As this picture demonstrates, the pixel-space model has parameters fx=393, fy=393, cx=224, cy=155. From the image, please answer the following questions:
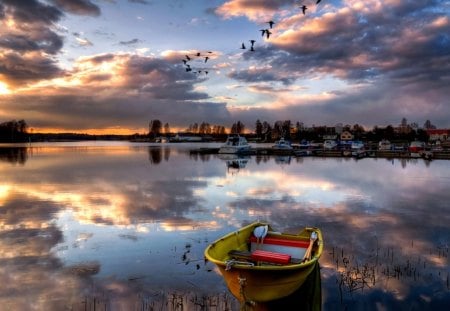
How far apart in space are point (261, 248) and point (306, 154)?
69.7 m

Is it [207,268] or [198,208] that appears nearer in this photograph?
[207,268]

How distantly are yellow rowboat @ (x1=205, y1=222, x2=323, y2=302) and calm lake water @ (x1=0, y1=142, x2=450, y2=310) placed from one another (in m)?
1.12

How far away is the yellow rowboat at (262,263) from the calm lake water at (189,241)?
1.12 meters

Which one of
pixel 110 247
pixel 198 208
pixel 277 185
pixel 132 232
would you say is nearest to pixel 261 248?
pixel 110 247

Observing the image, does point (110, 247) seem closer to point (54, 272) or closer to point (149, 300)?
point (54, 272)

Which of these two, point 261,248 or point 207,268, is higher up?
point 261,248

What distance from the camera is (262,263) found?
9492 mm

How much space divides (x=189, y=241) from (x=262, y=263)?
269 inches

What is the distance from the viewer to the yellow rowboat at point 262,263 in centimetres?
852

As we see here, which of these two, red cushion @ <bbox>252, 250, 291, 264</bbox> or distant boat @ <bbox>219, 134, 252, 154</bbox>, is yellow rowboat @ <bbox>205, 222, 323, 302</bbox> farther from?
distant boat @ <bbox>219, 134, 252, 154</bbox>

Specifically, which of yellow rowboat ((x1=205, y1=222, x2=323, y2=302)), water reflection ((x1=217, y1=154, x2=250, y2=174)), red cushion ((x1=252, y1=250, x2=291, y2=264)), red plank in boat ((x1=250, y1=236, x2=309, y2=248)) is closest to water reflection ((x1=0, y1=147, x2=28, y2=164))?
water reflection ((x1=217, y1=154, x2=250, y2=174))

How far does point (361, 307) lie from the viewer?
1002 centimetres

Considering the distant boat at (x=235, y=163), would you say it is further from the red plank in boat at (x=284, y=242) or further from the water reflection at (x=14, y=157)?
the red plank in boat at (x=284, y=242)

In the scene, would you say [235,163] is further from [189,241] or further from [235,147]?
[189,241]
